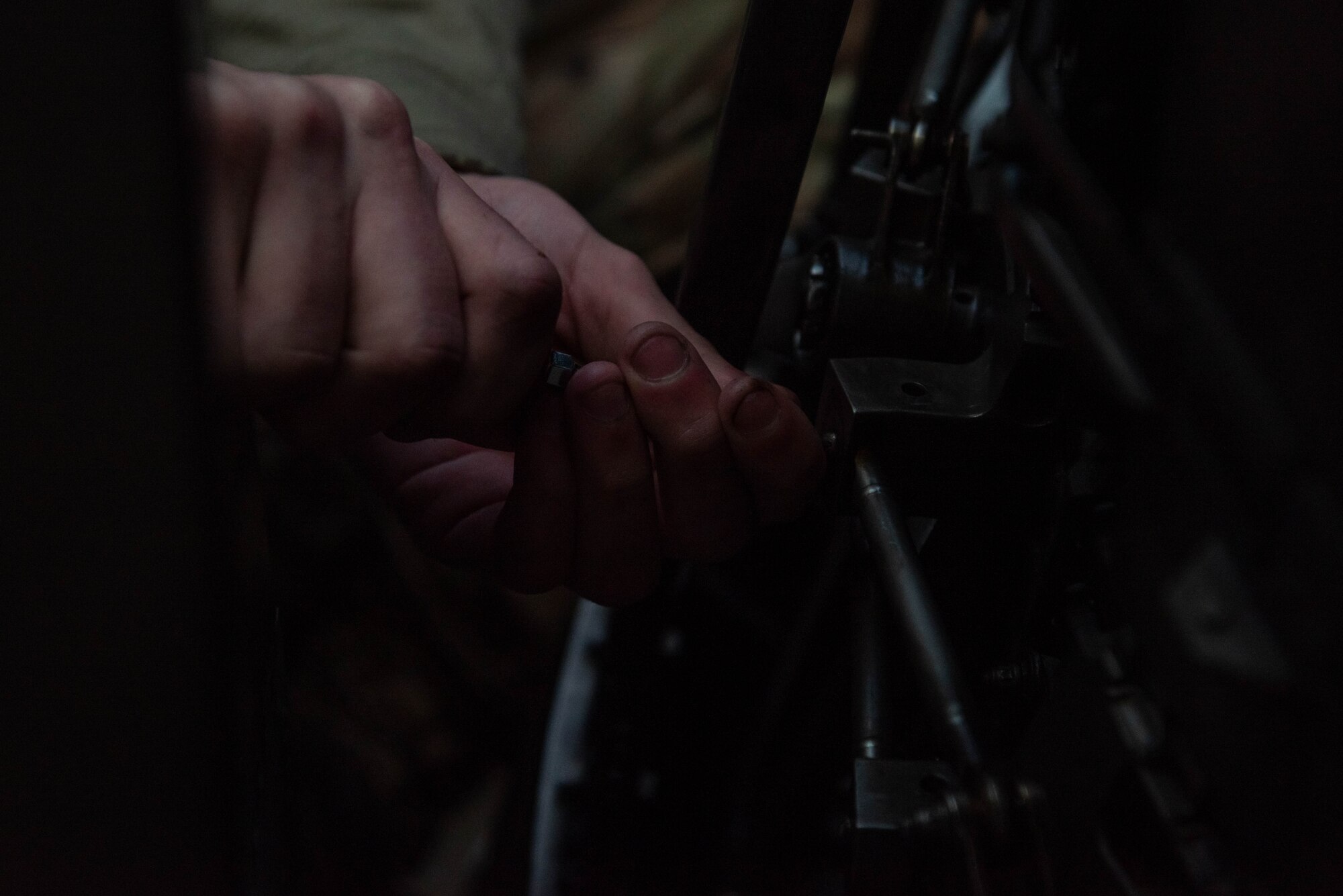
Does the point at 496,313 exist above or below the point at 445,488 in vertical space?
above

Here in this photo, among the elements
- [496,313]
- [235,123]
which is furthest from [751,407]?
[235,123]

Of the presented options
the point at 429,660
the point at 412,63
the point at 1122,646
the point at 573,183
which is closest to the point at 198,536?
the point at 1122,646

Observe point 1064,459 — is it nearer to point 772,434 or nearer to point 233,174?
point 772,434

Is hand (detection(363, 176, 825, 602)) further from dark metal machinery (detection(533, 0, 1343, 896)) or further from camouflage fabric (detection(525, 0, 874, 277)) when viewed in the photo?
camouflage fabric (detection(525, 0, 874, 277))

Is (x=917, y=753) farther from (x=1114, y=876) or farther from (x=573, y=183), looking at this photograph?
(x=573, y=183)

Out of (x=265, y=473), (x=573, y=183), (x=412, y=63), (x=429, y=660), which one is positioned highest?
(x=412, y=63)

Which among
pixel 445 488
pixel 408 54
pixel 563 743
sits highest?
pixel 408 54

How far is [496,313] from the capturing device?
0.42 metres

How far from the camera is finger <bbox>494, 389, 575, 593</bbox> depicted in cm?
49

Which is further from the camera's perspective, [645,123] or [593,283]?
[645,123]

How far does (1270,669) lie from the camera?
260 mm

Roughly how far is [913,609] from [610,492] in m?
0.17

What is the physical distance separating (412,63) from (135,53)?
64 centimetres

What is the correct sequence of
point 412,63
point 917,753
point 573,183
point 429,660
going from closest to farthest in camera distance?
1. point 917,753
2. point 412,63
3. point 429,660
4. point 573,183
